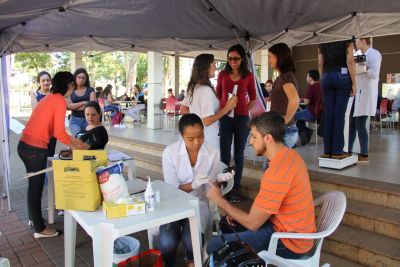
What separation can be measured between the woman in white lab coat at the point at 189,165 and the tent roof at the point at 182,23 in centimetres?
192

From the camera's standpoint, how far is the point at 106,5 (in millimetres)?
4016

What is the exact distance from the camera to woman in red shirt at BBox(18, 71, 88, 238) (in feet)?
9.82

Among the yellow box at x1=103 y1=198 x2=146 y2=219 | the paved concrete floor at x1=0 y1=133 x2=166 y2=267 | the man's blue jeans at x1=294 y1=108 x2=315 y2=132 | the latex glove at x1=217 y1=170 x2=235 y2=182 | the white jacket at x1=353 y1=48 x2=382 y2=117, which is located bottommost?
the paved concrete floor at x1=0 y1=133 x2=166 y2=267

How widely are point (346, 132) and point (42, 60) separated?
67.2 feet

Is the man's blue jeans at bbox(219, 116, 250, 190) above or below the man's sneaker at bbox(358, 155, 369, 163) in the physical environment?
above

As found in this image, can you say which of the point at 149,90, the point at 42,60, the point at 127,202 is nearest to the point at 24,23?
the point at 127,202

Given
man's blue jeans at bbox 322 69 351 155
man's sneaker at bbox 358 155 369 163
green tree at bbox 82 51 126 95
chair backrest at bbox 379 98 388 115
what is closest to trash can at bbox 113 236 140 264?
man's blue jeans at bbox 322 69 351 155

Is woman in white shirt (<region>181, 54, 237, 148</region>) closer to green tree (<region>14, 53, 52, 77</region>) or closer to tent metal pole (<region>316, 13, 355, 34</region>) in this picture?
tent metal pole (<region>316, 13, 355, 34</region>)

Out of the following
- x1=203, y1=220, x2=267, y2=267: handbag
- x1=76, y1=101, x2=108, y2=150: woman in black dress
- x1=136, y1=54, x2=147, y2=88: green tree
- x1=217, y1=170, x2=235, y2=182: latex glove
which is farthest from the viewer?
x1=136, y1=54, x2=147, y2=88: green tree

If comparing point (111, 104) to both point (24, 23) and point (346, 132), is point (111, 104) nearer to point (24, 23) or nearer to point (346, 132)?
point (24, 23)

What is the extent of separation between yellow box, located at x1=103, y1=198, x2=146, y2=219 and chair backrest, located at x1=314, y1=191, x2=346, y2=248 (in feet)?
3.12

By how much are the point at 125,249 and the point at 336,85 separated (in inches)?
108

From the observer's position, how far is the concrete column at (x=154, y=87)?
8.80m

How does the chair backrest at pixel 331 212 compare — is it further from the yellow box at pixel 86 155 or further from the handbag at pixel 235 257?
the yellow box at pixel 86 155
